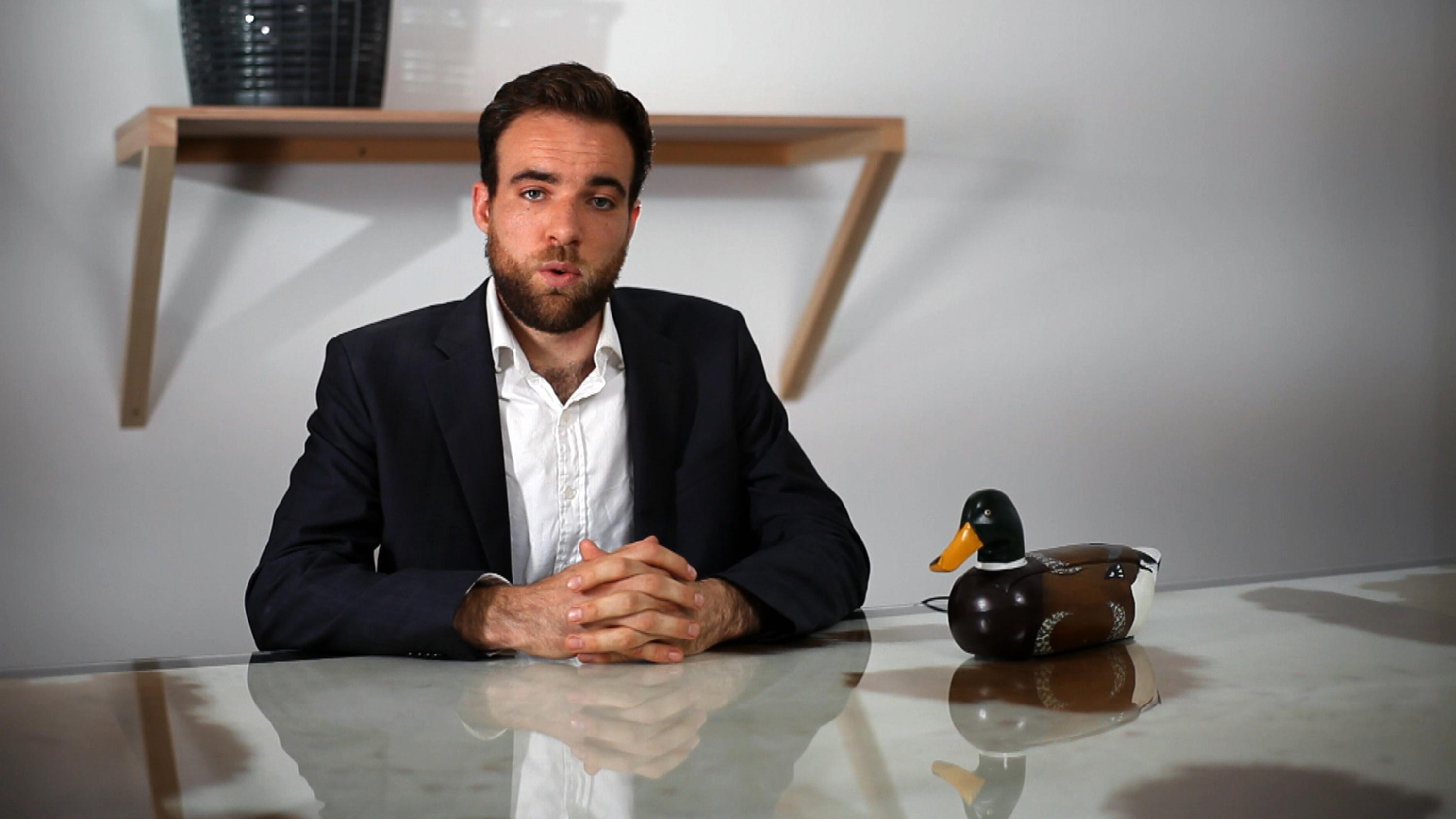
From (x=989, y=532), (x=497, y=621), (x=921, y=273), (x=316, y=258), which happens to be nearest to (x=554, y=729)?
(x=497, y=621)

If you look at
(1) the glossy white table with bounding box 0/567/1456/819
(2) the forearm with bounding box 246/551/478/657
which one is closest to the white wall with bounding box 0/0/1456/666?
(2) the forearm with bounding box 246/551/478/657

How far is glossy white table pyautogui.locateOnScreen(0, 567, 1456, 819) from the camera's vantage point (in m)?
0.72

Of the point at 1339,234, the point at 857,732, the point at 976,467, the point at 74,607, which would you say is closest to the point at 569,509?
the point at 857,732

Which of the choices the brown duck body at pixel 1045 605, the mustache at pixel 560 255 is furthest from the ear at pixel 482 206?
Answer: the brown duck body at pixel 1045 605

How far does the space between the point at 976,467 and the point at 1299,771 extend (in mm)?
1868

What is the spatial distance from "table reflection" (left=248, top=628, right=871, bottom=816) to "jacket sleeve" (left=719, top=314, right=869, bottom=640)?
0.07 meters

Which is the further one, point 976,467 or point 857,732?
point 976,467

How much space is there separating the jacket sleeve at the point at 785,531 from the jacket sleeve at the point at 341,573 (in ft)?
0.85

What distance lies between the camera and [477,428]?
4.62 ft

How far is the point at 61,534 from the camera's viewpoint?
2064 millimetres

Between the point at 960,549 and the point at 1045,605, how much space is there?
0.08m

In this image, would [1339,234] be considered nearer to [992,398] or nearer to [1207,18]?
[1207,18]

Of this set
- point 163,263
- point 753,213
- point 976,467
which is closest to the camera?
point 163,263

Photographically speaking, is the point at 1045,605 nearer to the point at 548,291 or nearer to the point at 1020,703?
the point at 1020,703
